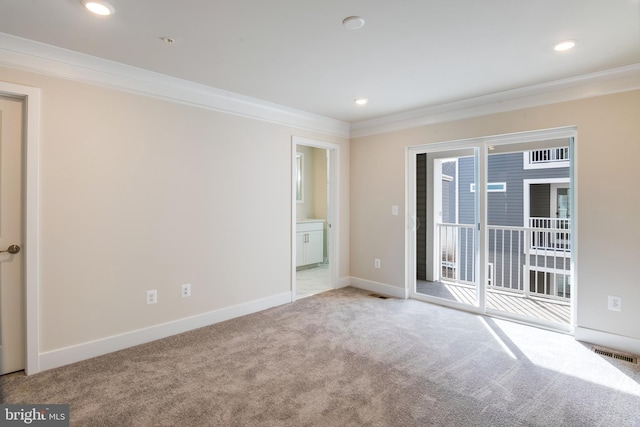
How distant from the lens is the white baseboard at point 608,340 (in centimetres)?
289

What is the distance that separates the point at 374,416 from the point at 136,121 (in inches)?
121

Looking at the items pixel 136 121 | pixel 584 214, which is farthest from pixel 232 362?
pixel 584 214

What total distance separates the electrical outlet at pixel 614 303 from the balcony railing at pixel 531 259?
104 cm

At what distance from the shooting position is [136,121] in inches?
118

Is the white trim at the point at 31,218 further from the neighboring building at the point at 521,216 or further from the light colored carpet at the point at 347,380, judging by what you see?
the neighboring building at the point at 521,216

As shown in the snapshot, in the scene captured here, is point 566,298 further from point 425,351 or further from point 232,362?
point 232,362

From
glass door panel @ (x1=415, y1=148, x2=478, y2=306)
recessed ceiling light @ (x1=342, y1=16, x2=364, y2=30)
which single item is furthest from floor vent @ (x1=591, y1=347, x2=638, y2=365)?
recessed ceiling light @ (x1=342, y1=16, x2=364, y2=30)

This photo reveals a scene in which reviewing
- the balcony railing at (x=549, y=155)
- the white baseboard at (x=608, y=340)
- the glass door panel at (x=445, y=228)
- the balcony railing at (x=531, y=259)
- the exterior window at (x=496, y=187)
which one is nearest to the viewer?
the white baseboard at (x=608, y=340)

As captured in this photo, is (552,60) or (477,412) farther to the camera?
(552,60)

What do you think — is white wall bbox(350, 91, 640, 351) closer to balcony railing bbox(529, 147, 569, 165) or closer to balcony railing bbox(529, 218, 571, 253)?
balcony railing bbox(529, 147, 569, 165)

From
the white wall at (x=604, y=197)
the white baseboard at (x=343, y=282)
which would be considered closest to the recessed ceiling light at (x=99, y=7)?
the white wall at (x=604, y=197)

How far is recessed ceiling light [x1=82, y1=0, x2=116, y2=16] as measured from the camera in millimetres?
1941

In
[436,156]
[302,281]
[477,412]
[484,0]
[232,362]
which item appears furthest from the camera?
[302,281]

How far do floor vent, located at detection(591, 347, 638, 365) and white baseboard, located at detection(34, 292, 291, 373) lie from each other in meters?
3.30
